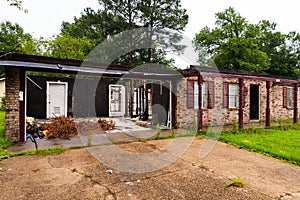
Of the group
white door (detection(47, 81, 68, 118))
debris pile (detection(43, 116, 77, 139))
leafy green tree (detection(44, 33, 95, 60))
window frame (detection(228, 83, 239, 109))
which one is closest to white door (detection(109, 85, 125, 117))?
white door (detection(47, 81, 68, 118))

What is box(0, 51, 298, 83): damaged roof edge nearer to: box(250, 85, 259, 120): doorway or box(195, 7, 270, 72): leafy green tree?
box(250, 85, 259, 120): doorway

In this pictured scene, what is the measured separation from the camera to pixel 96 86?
13.4 meters

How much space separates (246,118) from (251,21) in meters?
16.2

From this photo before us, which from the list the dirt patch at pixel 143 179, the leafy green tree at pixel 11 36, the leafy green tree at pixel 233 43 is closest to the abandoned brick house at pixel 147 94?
the dirt patch at pixel 143 179

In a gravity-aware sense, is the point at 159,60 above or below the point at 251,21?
below

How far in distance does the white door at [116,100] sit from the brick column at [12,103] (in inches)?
300

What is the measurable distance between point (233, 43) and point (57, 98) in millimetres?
16568

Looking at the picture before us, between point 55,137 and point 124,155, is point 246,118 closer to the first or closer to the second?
point 124,155

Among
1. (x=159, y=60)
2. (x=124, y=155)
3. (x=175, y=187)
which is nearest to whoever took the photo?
(x=175, y=187)

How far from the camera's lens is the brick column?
607cm

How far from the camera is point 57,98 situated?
1226 centimetres

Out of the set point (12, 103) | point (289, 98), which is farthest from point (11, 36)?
point (289, 98)

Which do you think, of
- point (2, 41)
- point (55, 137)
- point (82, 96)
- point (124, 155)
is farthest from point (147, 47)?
point (2, 41)

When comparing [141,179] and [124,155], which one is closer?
[141,179]
